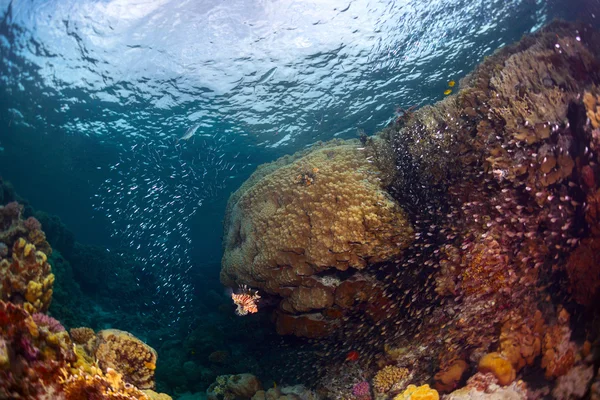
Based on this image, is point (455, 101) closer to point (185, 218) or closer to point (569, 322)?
point (569, 322)

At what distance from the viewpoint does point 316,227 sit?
278 inches

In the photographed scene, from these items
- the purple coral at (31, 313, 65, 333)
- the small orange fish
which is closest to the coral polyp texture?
the purple coral at (31, 313, 65, 333)

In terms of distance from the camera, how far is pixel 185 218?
5569 cm

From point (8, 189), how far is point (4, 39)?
22.3ft

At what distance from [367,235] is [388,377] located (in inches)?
118

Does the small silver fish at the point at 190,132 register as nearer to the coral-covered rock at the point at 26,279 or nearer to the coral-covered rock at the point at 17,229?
the coral-covered rock at the point at 17,229

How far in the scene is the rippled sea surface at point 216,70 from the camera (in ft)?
44.8

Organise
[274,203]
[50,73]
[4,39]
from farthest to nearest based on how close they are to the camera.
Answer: [50,73] → [4,39] → [274,203]

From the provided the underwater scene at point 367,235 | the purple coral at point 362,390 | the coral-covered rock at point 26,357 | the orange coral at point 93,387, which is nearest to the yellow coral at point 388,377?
the underwater scene at point 367,235

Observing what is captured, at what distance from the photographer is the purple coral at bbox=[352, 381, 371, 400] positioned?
6.82 metres

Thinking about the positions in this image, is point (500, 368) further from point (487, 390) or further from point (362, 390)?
point (362, 390)

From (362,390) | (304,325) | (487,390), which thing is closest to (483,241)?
(487,390)

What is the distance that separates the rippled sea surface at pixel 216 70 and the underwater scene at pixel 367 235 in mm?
138

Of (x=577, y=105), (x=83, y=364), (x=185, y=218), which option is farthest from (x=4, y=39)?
(x=185, y=218)
